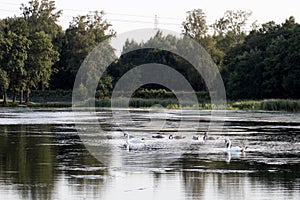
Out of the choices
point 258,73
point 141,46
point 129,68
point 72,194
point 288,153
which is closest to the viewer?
point 72,194

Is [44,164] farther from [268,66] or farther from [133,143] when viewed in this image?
[268,66]

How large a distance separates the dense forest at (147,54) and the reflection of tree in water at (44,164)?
176ft

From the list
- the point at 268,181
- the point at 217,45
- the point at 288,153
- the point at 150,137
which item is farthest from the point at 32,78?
the point at 268,181

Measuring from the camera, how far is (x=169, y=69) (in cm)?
11250

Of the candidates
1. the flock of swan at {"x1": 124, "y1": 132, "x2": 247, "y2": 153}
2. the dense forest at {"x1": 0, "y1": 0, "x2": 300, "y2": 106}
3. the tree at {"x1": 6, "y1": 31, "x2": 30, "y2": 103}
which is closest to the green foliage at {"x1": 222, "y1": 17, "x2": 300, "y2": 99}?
the dense forest at {"x1": 0, "y1": 0, "x2": 300, "y2": 106}

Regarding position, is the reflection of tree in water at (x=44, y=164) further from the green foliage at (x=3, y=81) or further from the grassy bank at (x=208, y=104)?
the green foliage at (x=3, y=81)

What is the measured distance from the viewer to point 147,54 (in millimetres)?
116438

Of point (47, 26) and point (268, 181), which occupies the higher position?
point (47, 26)

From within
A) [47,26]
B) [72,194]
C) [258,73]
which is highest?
[47,26]

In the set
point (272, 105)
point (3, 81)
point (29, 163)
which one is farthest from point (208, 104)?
point (29, 163)

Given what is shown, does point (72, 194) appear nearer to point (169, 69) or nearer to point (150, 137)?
point (150, 137)

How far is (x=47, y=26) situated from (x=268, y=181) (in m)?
103

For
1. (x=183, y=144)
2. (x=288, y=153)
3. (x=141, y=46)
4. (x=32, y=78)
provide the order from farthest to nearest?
(x=141, y=46) → (x=32, y=78) → (x=183, y=144) → (x=288, y=153)

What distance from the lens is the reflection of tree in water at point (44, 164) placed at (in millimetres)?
16644
